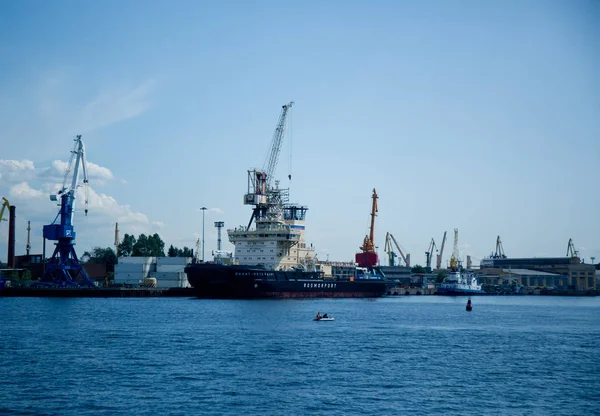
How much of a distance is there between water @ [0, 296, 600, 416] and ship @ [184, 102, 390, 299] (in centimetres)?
2919

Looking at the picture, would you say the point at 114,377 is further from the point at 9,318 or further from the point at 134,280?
the point at 134,280

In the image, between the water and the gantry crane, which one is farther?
the gantry crane

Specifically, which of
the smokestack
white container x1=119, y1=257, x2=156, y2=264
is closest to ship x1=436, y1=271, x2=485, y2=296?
white container x1=119, y1=257, x2=156, y2=264

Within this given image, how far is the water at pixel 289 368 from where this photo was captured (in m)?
30.4

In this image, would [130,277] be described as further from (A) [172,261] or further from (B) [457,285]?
(B) [457,285]

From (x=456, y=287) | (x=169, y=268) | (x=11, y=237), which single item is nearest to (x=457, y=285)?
(x=456, y=287)

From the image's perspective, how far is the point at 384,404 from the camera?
30.6m

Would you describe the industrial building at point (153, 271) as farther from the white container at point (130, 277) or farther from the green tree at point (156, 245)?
the green tree at point (156, 245)

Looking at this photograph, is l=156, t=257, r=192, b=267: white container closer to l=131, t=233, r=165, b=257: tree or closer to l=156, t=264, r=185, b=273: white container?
l=156, t=264, r=185, b=273: white container

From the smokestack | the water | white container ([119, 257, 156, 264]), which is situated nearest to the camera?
the water

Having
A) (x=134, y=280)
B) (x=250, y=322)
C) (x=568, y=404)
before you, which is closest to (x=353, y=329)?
(x=250, y=322)

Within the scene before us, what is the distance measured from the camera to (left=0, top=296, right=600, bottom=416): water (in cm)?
3038

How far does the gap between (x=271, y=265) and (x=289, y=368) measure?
Answer: 6630 centimetres

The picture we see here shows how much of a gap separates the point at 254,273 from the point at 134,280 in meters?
54.0
